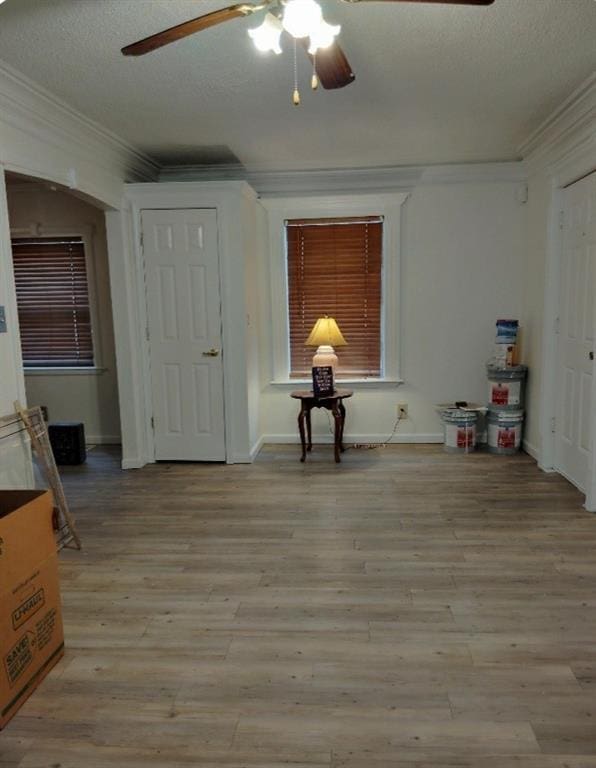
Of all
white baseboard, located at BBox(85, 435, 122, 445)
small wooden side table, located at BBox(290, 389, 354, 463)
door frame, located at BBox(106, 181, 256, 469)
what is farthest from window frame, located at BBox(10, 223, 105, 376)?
small wooden side table, located at BBox(290, 389, 354, 463)

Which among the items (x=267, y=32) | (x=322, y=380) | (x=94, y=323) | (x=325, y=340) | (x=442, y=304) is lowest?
(x=322, y=380)

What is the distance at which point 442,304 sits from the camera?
5.07 metres

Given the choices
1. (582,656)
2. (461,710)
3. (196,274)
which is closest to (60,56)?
(196,274)

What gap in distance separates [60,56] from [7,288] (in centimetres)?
122

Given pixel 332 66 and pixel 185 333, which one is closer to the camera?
pixel 332 66

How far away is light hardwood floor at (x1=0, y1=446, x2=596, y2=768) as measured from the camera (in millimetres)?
1715

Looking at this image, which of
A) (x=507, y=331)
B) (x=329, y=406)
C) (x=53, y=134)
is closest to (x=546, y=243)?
(x=507, y=331)

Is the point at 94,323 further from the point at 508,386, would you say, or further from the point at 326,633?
the point at 326,633

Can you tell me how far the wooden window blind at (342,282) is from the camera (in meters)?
5.08

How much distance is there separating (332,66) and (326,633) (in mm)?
2337

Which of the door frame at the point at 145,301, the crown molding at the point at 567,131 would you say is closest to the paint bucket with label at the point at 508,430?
the crown molding at the point at 567,131

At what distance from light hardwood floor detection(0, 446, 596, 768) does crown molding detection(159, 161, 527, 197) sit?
2787 mm

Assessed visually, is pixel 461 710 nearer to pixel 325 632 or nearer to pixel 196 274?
pixel 325 632

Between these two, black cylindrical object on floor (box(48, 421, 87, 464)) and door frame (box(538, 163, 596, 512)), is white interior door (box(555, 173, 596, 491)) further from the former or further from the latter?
black cylindrical object on floor (box(48, 421, 87, 464))
